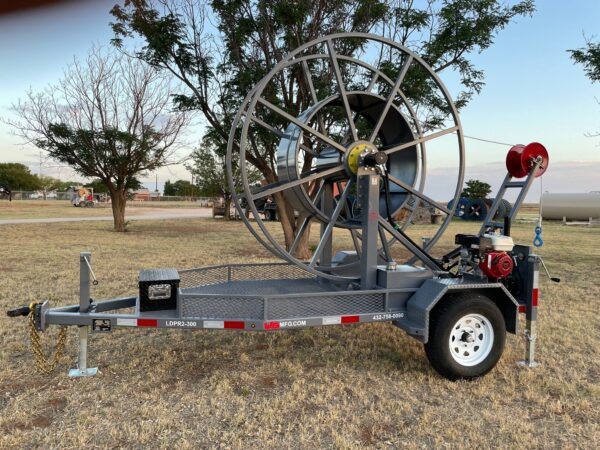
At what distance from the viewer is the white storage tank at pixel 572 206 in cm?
3189

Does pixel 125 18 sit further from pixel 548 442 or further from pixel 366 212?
pixel 548 442

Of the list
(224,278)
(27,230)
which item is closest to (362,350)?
(224,278)

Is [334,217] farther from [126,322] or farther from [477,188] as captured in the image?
[477,188]

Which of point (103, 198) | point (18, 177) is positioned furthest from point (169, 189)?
point (103, 198)

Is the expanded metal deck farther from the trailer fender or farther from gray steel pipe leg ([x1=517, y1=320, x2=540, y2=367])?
gray steel pipe leg ([x1=517, y1=320, x2=540, y2=367])

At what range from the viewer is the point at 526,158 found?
16.5 ft

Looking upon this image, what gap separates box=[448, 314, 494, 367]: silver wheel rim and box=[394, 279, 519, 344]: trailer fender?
0.82ft

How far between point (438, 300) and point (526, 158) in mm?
1939

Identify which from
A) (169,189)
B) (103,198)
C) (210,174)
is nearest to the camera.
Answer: (210,174)

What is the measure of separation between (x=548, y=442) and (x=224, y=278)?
11.9ft

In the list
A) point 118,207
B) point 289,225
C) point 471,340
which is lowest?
point 471,340

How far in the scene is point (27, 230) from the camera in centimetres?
1995

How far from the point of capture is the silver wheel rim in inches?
174

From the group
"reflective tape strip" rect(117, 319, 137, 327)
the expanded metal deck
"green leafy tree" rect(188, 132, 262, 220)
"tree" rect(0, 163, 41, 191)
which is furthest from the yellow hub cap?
"tree" rect(0, 163, 41, 191)
